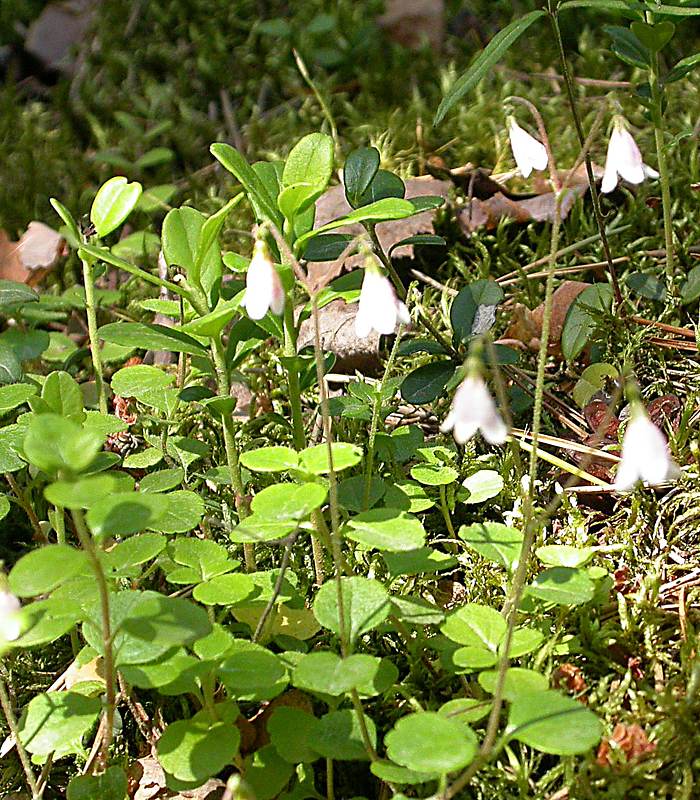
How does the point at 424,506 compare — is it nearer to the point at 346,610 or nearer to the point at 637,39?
the point at 346,610

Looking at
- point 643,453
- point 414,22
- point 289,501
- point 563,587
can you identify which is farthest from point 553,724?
point 414,22

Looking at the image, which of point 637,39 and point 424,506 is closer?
point 424,506

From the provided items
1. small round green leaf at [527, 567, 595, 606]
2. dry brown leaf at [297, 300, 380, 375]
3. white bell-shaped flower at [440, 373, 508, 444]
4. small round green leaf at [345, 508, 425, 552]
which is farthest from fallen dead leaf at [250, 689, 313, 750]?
dry brown leaf at [297, 300, 380, 375]

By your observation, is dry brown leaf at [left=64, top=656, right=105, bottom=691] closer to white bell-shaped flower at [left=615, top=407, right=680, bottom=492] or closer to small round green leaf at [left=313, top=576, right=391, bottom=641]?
small round green leaf at [left=313, top=576, right=391, bottom=641]

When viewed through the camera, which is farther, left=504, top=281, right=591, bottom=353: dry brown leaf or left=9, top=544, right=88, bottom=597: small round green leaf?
left=504, top=281, right=591, bottom=353: dry brown leaf

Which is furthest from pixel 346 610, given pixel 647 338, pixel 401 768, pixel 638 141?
pixel 638 141

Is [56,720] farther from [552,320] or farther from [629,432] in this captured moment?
[552,320]

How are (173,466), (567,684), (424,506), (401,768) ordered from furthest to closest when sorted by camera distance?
1. (173,466)
2. (424,506)
3. (567,684)
4. (401,768)
